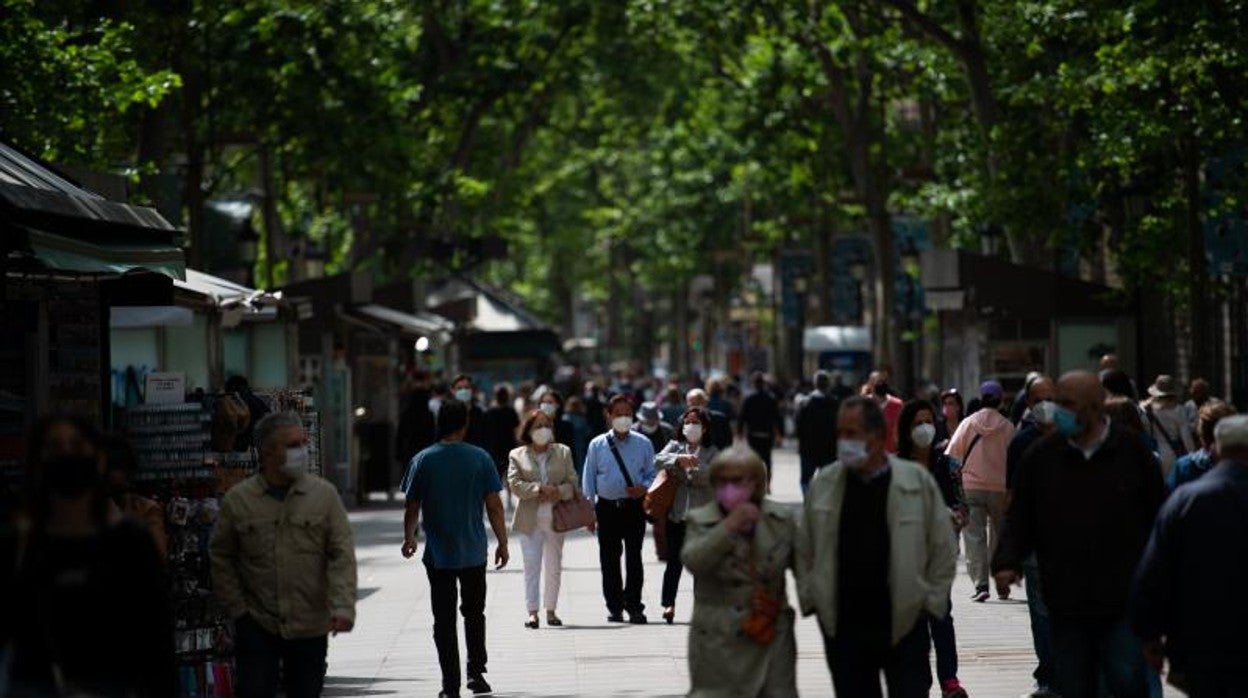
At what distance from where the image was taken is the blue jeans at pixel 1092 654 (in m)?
10.4

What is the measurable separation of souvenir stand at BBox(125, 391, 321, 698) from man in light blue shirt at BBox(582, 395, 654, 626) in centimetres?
528

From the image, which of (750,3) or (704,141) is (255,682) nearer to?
(750,3)

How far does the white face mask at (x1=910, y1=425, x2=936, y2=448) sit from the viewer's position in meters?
15.0

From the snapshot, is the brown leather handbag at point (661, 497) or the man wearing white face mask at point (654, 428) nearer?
the brown leather handbag at point (661, 497)

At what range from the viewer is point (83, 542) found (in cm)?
791

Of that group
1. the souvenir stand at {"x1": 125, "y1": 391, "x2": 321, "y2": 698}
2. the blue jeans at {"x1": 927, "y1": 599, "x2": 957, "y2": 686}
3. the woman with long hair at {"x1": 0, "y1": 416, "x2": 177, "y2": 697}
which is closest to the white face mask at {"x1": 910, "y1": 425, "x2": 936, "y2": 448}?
the blue jeans at {"x1": 927, "y1": 599, "x2": 957, "y2": 686}

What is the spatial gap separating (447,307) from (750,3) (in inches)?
524

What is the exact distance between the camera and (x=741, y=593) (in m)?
9.80

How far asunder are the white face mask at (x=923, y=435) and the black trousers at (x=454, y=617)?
246cm

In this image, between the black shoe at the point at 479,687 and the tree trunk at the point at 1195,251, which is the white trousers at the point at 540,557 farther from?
the tree trunk at the point at 1195,251

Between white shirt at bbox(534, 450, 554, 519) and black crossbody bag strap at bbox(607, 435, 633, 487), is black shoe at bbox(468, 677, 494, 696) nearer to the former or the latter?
white shirt at bbox(534, 450, 554, 519)

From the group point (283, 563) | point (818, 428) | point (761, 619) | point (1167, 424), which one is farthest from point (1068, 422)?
point (818, 428)

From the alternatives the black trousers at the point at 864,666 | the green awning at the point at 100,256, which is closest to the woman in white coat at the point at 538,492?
the green awning at the point at 100,256

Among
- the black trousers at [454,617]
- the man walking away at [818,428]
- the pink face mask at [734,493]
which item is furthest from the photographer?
the man walking away at [818,428]
